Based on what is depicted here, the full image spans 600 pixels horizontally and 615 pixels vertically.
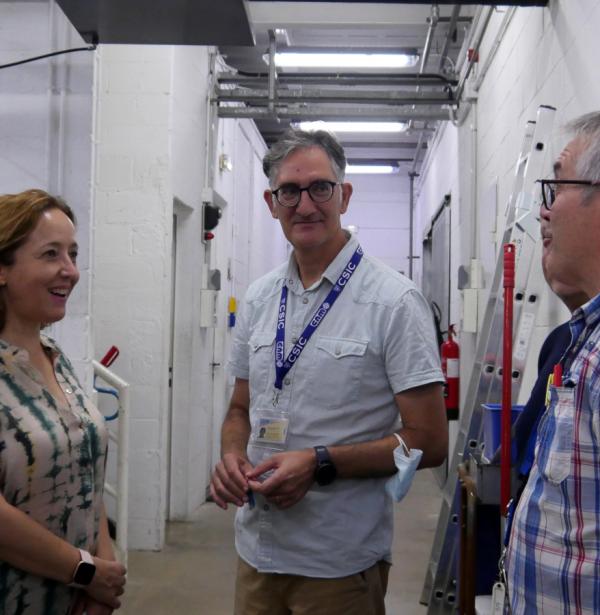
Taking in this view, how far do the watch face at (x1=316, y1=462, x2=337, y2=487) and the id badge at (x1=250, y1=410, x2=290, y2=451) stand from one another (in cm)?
13

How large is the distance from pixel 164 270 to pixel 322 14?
2182 mm

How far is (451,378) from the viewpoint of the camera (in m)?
4.45

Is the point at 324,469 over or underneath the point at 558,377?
underneath

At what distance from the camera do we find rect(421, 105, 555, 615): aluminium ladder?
242 centimetres

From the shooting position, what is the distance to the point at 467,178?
4.74 meters

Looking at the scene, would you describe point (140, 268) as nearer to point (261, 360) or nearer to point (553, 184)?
point (261, 360)

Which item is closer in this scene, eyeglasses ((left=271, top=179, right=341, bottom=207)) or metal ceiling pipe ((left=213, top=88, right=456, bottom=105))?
eyeglasses ((left=271, top=179, right=341, bottom=207))

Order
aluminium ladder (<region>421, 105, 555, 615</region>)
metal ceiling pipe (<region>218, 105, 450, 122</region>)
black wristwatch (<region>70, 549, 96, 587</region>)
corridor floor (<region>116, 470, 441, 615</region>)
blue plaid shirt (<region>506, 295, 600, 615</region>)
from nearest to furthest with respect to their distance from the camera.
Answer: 1. blue plaid shirt (<region>506, 295, 600, 615</region>)
2. black wristwatch (<region>70, 549, 96, 587</region>)
3. aluminium ladder (<region>421, 105, 555, 615</region>)
4. corridor floor (<region>116, 470, 441, 615</region>)
5. metal ceiling pipe (<region>218, 105, 450, 122</region>)

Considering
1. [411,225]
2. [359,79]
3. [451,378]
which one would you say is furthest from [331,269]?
[411,225]

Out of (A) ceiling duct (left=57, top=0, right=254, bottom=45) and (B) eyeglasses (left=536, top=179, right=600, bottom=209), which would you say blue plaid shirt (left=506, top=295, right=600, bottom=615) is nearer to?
(B) eyeglasses (left=536, top=179, right=600, bottom=209)

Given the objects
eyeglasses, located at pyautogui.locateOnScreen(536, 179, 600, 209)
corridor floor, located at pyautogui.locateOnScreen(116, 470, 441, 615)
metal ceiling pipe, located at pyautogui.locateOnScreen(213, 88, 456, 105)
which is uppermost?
metal ceiling pipe, located at pyautogui.locateOnScreen(213, 88, 456, 105)

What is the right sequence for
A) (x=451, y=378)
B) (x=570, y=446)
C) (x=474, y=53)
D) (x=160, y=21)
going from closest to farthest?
(x=570, y=446), (x=160, y=21), (x=474, y=53), (x=451, y=378)

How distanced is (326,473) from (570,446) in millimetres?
542

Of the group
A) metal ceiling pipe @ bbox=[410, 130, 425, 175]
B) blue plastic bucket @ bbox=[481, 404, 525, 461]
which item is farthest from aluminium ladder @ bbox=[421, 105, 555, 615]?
metal ceiling pipe @ bbox=[410, 130, 425, 175]
